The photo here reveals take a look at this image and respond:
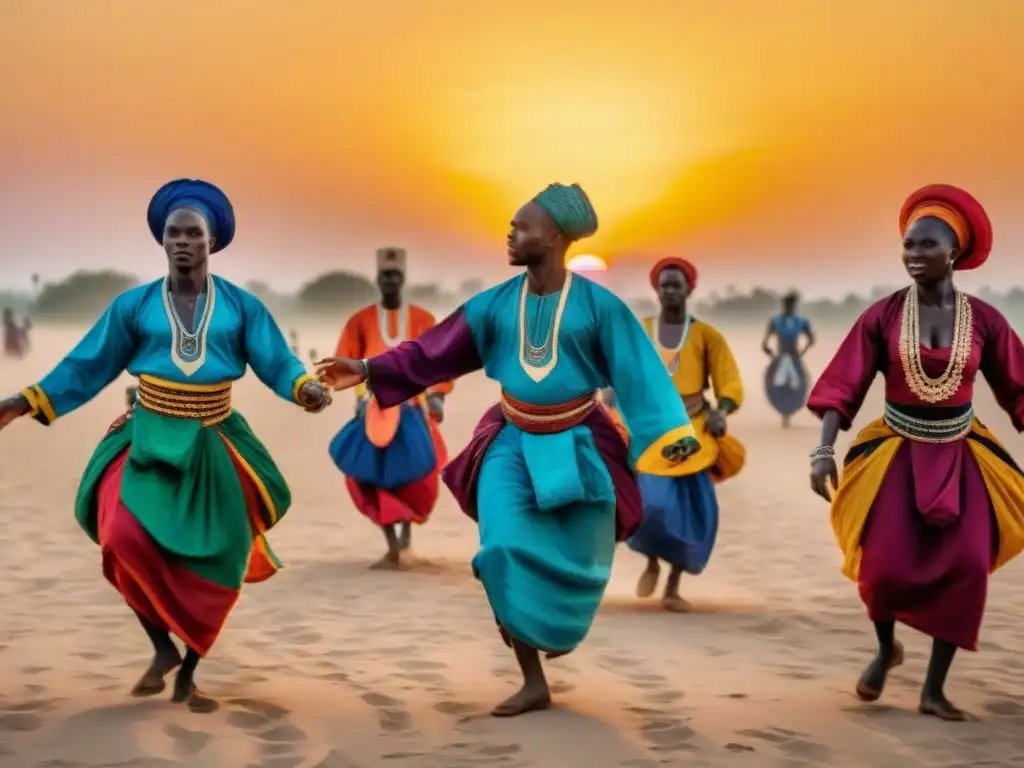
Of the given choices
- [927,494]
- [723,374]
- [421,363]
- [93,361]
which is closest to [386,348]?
[723,374]

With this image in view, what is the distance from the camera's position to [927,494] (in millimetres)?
5984

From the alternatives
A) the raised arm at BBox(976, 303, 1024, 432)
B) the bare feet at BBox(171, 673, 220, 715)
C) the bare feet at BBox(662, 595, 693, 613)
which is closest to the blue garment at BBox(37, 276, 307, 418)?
the bare feet at BBox(171, 673, 220, 715)

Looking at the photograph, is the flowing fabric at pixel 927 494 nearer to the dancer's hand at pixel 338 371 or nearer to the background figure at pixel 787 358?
the dancer's hand at pixel 338 371

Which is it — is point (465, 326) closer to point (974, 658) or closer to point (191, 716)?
point (191, 716)

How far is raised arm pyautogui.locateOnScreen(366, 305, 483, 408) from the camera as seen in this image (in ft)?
20.6

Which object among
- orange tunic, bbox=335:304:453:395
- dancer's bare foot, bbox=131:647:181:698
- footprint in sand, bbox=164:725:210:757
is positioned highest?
orange tunic, bbox=335:304:453:395

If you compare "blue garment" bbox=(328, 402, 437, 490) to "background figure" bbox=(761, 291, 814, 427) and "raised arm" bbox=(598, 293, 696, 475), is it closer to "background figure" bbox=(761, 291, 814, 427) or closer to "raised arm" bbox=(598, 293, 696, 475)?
"raised arm" bbox=(598, 293, 696, 475)

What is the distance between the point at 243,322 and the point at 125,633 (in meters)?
2.40

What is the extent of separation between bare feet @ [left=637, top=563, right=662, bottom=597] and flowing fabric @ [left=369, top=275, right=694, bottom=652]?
9.65 feet

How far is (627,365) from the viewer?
19.7 feet

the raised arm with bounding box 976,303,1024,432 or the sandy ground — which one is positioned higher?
the raised arm with bounding box 976,303,1024,432

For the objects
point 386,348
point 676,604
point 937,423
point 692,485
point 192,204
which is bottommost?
point 676,604

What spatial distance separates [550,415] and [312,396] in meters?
0.94

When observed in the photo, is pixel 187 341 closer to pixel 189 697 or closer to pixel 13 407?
pixel 13 407
